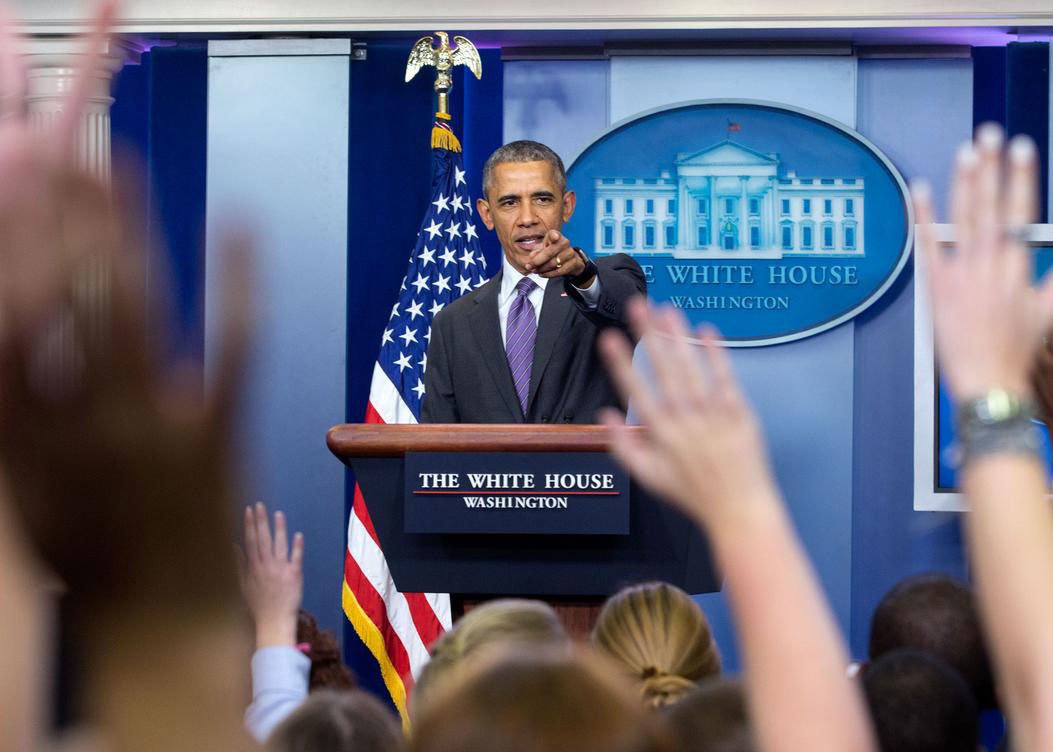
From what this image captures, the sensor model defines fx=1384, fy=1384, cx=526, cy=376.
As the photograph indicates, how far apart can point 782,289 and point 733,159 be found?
559 mm

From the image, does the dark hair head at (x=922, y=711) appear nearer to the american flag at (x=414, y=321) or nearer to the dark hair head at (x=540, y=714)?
the dark hair head at (x=540, y=714)

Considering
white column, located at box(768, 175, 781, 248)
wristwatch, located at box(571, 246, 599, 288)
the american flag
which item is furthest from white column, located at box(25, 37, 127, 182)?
wristwatch, located at box(571, 246, 599, 288)

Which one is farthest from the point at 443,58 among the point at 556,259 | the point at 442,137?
the point at 556,259

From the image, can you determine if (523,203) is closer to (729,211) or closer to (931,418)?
(729,211)

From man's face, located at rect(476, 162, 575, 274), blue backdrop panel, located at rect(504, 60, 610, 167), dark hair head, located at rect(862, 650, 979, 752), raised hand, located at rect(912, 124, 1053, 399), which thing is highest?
blue backdrop panel, located at rect(504, 60, 610, 167)

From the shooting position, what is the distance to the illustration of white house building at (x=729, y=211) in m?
5.51

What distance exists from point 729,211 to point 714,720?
4523 mm

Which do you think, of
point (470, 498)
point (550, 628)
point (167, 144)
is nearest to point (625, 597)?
point (550, 628)

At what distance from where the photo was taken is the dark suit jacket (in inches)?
143

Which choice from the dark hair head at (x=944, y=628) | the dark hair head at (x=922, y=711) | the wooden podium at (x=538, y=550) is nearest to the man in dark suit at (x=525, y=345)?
the wooden podium at (x=538, y=550)

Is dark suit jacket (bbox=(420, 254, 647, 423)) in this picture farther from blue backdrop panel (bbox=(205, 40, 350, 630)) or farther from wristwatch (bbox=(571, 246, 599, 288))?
blue backdrop panel (bbox=(205, 40, 350, 630))

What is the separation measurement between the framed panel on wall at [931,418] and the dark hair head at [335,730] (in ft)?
13.3

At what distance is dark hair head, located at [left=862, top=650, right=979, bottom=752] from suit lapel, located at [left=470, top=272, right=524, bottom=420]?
2163 millimetres

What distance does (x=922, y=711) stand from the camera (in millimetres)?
1489
